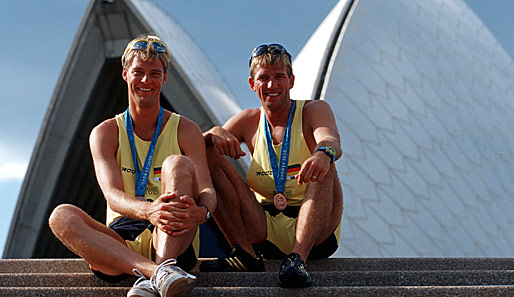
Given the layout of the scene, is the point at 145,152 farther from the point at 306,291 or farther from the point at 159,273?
the point at 306,291

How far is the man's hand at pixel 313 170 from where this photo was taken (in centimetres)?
262

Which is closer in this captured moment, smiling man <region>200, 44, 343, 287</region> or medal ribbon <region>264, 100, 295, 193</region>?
smiling man <region>200, 44, 343, 287</region>

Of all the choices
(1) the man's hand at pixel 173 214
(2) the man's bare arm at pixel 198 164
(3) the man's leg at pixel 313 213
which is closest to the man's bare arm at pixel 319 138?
(3) the man's leg at pixel 313 213

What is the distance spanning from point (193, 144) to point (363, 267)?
976 mm

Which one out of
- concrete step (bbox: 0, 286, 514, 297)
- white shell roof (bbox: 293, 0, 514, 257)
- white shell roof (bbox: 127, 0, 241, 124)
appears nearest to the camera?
concrete step (bbox: 0, 286, 514, 297)

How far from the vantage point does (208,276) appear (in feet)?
8.18

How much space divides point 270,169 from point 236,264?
21.1 inches

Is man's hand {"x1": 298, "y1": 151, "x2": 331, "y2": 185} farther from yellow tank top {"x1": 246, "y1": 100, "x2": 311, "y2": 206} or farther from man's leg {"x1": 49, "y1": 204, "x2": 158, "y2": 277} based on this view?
man's leg {"x1": 49, "y1": 204, "x2": 158, "y2": 277}

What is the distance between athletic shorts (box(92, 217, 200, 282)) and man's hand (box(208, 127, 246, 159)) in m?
0.45

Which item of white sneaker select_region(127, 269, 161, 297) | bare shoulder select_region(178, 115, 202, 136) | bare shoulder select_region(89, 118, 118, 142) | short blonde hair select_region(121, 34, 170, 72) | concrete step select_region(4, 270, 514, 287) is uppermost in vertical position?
short blonde hair select_region(121, 34, 170, 72)

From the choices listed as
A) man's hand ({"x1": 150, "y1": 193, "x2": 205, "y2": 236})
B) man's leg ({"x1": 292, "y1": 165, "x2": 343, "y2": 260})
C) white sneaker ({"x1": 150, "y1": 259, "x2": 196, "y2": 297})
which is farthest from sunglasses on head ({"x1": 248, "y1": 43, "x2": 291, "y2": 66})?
white sneaker ({"x1": 150, "y1": 259, "x2": 196, "y2": 297})

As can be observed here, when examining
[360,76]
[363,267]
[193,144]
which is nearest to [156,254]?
[193,144]

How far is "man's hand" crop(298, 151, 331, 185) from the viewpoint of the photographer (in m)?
2.62

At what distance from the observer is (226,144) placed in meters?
2.84
